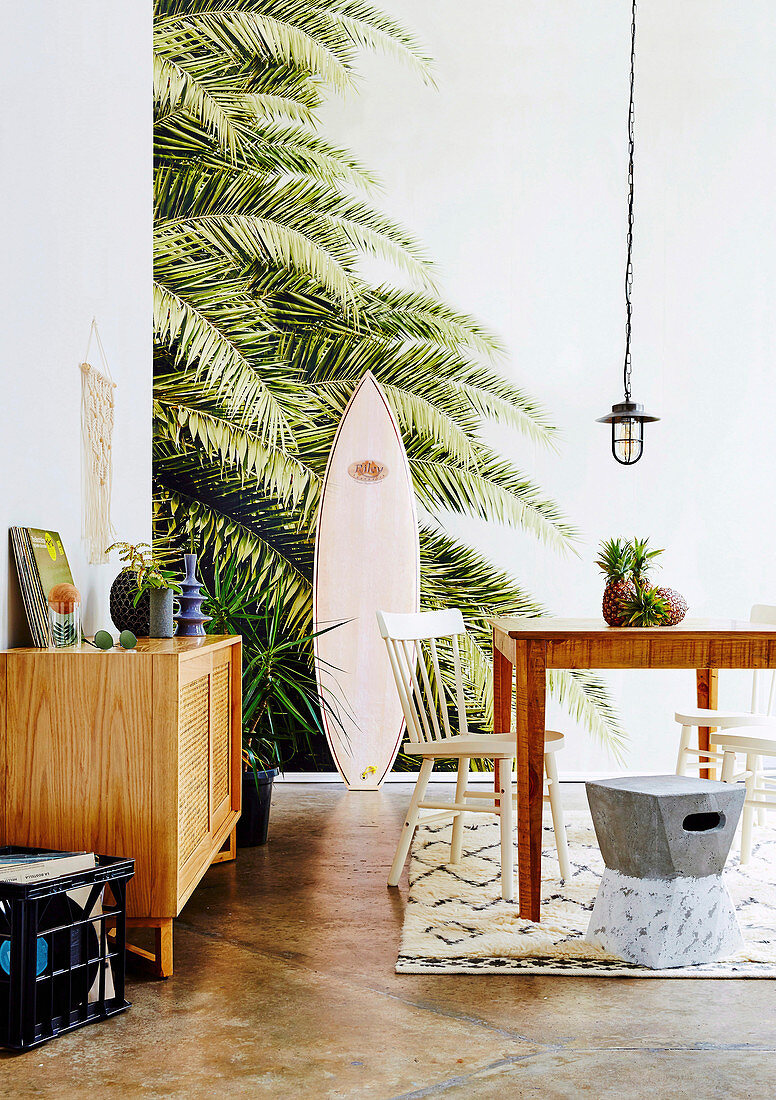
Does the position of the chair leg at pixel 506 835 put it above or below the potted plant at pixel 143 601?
below

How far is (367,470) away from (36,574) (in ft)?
7.04

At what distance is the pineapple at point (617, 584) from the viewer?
3.15 meters

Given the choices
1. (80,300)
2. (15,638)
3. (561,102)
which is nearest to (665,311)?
(561,102)

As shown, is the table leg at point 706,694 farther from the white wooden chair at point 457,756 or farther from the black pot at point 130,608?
the black pot at point 130,608

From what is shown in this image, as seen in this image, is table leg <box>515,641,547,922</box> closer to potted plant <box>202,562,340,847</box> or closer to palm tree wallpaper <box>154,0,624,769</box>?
potted plant <box>202,562,340,847</box>

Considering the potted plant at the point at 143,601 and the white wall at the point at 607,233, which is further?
the white wall at the point at 607,233

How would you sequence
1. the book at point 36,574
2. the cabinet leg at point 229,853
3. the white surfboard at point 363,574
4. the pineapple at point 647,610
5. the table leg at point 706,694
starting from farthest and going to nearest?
1. the white surfboard at point 363,574
2. the table leg at point 706,694
3. the cabinet leg at point 229,853
4. the pineapple at point 647,610
5. the book at point 36,574

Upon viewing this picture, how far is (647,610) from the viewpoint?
3115 mm

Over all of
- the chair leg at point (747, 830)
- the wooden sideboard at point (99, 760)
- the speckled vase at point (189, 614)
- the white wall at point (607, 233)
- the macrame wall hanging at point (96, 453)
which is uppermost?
the white wall at point (607, 233)

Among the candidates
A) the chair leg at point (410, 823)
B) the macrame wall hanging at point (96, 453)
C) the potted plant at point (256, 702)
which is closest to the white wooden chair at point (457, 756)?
the chair leg at point (410, 823)

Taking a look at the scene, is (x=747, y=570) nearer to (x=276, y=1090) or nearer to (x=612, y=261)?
(x=612, y=261)

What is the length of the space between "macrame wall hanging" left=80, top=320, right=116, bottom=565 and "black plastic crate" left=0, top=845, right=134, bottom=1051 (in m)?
1.30

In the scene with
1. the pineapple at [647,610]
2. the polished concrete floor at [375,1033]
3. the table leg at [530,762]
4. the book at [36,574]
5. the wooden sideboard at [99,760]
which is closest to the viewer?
the polished concrete floor at [375,1033]

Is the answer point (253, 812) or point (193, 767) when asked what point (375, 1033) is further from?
point (253, 812)
